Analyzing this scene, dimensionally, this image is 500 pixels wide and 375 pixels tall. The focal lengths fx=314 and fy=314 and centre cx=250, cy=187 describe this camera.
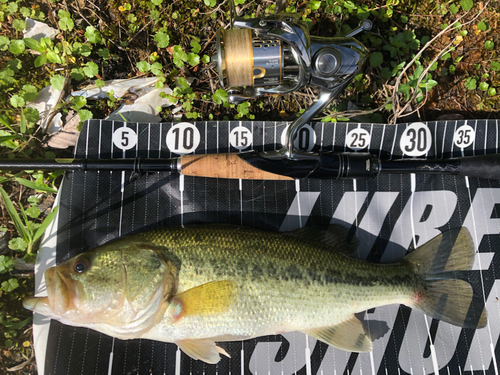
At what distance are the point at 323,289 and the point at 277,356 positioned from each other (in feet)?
2.39

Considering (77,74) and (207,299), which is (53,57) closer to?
(77,74)

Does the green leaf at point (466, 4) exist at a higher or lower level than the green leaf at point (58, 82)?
higher

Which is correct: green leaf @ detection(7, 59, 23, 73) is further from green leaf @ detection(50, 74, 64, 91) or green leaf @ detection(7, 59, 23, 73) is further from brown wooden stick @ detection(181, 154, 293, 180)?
brown wooden stick @ detection(181, 154, 293, 180)

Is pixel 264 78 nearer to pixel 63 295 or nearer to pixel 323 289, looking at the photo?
pixel 323 289

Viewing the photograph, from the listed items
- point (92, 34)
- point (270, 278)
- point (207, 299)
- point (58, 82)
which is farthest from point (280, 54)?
point (58, 82)

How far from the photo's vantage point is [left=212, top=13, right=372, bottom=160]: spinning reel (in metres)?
1.87

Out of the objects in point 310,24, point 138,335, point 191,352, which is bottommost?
point 191,352

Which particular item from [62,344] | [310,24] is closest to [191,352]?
[62,344]

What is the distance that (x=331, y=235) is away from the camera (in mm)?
2471

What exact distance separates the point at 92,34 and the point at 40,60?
48 cm

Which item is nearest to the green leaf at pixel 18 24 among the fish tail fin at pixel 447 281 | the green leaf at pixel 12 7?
the green leaf at pixel 12 7

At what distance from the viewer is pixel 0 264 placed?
2541 millimetres

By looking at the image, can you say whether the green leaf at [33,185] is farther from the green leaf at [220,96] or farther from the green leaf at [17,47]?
the green leaf at [220,96]

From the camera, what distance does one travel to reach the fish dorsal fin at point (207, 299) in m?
1.99
